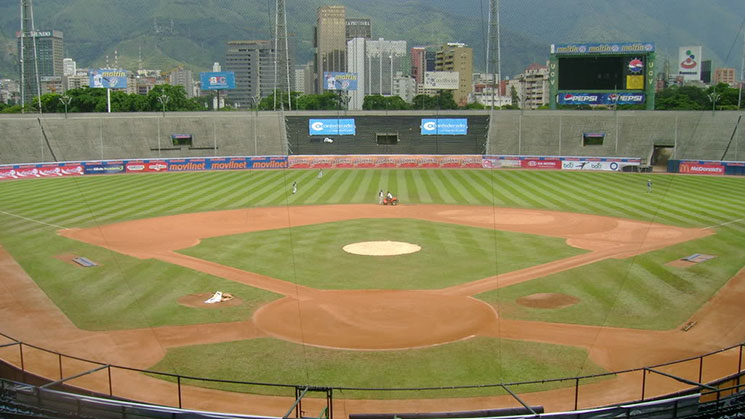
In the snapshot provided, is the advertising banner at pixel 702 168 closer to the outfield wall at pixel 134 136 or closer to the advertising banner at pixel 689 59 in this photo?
the advertising banner at pixel 689 59

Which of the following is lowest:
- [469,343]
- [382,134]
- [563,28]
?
[469,343]

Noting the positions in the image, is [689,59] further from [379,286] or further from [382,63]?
[379,286]

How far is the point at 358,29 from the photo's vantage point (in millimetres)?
107812

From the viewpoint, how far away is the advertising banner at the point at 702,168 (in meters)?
71.8

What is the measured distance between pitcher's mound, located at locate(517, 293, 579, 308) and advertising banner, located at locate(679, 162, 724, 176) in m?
55.8

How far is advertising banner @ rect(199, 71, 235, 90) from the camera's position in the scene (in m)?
104

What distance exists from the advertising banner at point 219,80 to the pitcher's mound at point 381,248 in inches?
2938

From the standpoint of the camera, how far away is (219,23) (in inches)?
2314

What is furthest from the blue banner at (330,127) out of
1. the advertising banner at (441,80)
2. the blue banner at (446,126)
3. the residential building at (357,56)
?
the advertising banner at (441,80)

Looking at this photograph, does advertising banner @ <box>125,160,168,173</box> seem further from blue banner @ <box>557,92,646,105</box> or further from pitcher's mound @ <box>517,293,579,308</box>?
pitcher's mound @ <box>517,293,579,308</box>

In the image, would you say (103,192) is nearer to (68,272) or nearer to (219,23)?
(219,23)

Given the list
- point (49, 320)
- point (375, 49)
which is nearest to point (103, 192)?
point (49, 320)

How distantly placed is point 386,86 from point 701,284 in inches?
4929

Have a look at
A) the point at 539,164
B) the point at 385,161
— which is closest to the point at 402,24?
the point at 385,161
